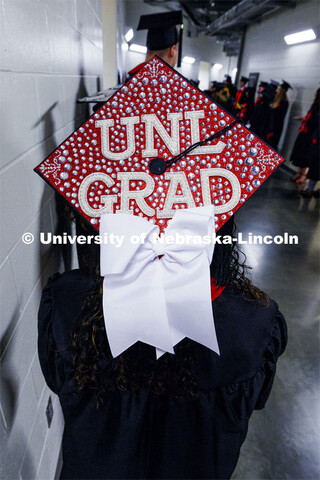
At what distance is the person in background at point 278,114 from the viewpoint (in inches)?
207

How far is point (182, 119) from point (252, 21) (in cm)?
873

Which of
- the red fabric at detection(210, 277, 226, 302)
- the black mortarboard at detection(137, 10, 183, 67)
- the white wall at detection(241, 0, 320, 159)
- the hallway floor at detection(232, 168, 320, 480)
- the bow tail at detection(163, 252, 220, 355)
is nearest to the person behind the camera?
the bow tail at detection(163, 252, 220, 355)

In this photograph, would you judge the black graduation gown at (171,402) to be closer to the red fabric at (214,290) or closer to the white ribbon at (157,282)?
the red fabric at (214,290)

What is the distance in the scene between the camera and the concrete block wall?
0.60 meters

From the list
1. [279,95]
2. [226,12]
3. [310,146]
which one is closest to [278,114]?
[279,95]

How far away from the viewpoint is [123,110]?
57 cm

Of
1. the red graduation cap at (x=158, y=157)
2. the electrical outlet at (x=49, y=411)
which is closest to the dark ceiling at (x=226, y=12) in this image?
the red graduation cap at (x=158, y=157)

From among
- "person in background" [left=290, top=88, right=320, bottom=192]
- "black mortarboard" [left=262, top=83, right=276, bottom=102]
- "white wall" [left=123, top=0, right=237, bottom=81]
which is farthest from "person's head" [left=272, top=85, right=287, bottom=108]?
"white wall" [left=123, top=0, right=237, bottom=81]

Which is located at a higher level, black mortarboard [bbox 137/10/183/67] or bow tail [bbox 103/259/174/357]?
black mortarboard [bbox 137/10/183/67]

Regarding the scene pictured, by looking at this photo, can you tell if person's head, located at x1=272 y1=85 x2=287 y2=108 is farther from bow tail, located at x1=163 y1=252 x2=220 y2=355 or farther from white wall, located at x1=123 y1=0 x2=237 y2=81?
bow tail, located at x1=163 y1=252 x2=220 y2=355

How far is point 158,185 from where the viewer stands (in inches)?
23.3

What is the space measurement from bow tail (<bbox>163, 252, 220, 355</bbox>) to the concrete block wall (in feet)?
1.16

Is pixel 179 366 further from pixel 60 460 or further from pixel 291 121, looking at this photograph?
pixel 291 121

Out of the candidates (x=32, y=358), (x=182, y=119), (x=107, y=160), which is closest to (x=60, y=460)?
(x=32, y=358)
